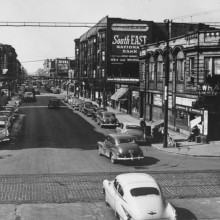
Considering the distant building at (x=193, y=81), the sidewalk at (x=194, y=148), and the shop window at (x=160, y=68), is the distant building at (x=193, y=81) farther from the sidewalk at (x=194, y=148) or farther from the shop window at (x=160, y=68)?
the sidewalk at (x=194, y=148)

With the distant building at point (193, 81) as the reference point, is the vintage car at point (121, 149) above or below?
below

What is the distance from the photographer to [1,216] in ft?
48.1

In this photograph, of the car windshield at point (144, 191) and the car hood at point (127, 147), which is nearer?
the car windshield at point (144, 191)

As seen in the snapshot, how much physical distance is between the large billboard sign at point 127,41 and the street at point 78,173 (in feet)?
131

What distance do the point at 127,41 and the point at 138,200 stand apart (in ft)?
199

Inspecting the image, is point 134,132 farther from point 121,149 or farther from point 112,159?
point 121,149

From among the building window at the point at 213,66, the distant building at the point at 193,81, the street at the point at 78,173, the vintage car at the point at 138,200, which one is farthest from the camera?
the building window at the point at 213,66

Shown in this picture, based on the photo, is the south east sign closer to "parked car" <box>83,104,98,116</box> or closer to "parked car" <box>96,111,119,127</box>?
"parked car" <box>83,104,98,116</box>

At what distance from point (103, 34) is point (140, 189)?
63.9m

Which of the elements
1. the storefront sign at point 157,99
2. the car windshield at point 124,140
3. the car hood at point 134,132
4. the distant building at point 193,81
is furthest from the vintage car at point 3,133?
the storefront sign at point 157,99

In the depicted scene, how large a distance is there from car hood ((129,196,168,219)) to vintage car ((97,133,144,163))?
9683 mm

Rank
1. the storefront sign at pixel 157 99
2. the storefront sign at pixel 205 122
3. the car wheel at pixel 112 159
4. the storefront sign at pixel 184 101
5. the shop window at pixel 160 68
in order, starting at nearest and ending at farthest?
the car wheel at pixel 112 159
the storefront sign at pixel 205 122
the storefront sign at pixel 184 101
the shop window at pixel 160 68
the storefront sign at pixel 157 99

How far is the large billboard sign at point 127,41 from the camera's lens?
71938 millimetres

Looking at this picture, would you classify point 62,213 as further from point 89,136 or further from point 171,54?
point 171,54
